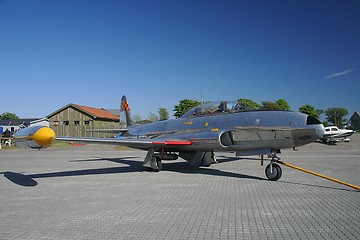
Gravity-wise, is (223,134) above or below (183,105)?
below

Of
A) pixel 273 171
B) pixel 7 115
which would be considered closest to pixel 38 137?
pixel 273 171

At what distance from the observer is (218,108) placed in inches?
438

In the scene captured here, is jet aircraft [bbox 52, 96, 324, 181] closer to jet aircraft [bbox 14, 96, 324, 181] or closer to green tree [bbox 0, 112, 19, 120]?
jet aircraft [bbox 14, 96, 324, 181]

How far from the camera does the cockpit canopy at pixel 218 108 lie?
35.1ft

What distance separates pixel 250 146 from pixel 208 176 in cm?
191

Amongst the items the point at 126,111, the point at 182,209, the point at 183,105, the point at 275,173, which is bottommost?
the point at 182,209

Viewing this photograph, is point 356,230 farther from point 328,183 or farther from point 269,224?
point 328,183

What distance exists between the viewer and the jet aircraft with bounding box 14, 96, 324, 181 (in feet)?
27.1

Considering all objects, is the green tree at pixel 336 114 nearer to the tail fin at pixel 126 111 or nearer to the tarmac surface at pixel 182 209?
the tail fin at pixel 126 111

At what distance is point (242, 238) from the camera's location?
13.1 ft

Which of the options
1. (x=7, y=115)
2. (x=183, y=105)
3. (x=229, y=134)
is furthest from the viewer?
(x=7, y=115)

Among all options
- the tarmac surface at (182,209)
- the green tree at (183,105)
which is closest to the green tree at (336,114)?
the green tree at (183,105)

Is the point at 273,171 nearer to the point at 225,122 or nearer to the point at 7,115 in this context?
the point at 225,122

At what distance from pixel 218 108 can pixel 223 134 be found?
1.40m
